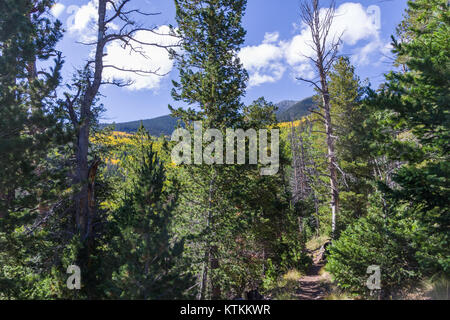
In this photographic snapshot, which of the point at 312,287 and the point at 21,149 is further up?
the point at 21,149


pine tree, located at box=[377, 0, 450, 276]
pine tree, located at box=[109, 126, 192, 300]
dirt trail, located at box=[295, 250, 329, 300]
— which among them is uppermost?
pine tree, located at box=[377, 0, 450, 276]

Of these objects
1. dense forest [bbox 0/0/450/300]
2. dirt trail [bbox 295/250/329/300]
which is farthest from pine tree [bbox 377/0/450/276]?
dirt trail [bbox 295/250/329/300]

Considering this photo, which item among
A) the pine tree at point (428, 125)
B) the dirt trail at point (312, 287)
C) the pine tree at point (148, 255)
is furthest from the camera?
the dirt trail at point (312, 287)

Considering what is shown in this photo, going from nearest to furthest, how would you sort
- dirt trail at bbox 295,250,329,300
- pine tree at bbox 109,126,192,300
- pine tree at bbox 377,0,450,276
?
pine tree at bbox 109,126,192,300 < pine tree at bbox 377,0,450,276 < dirt trail at bbox 295,250,329,300

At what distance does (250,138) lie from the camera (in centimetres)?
1028

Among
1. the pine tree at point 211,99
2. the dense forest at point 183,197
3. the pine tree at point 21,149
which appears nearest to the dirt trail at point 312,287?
the dense forest at point 183,197

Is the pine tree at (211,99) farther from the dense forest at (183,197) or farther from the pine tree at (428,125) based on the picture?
the pine tree at (428,125)

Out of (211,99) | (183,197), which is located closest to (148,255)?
(183,197)

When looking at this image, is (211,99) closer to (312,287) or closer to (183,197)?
(183,197)

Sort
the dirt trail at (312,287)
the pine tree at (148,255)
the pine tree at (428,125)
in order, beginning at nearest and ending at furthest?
the pine tree at (148,255) < the pine tree at (428,125) < the dirt trail at (312,287)

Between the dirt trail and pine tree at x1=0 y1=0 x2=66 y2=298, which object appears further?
the dirt trail

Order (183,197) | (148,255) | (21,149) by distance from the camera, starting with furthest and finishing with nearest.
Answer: (183,197) → (21,149) → (148,255)

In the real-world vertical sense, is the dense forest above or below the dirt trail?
above

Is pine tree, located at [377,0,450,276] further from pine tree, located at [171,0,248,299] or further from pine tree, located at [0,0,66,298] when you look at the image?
pine tree, located at [0,0,66,298]
